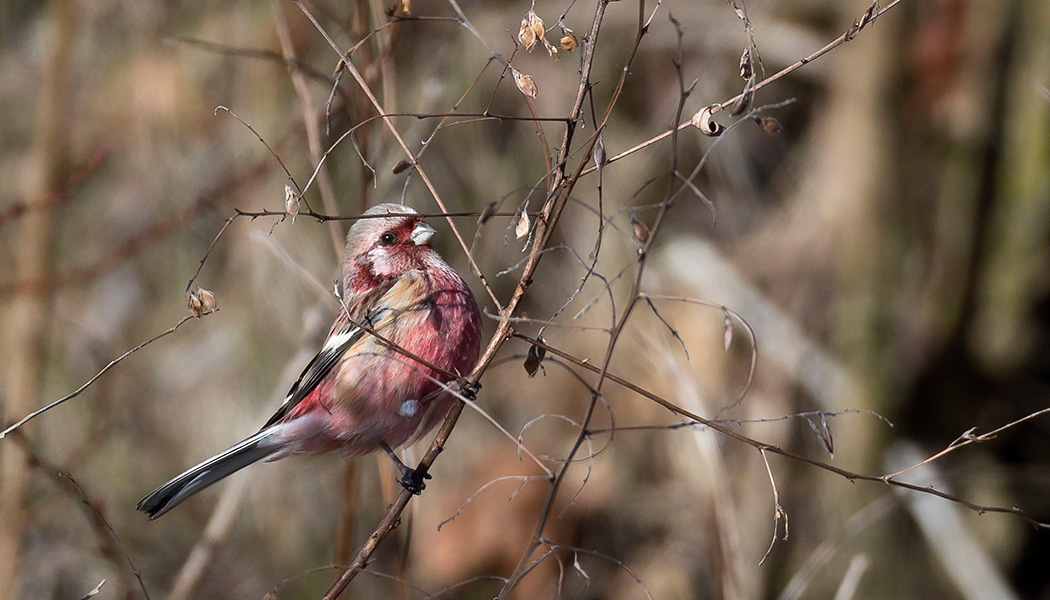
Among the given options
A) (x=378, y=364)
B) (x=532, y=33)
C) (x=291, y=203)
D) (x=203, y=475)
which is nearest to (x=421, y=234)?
(x=378, y=364)

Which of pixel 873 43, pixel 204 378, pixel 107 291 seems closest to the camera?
pixel 873 43

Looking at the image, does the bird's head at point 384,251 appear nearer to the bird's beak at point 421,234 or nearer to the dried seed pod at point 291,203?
the bird's beak at point 421,234

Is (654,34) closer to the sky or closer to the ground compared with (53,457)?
closer to the sky

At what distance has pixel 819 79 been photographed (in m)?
7.36

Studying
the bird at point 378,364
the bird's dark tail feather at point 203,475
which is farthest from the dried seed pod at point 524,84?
the bird's dark tail feather at point 203,475

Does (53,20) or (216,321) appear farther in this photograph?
(216,321)

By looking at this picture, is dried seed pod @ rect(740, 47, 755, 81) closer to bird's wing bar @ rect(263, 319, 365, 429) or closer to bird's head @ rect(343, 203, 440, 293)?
bird's head @ rect(343, 203, 440, 293)

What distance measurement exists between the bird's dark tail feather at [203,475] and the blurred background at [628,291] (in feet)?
5.31

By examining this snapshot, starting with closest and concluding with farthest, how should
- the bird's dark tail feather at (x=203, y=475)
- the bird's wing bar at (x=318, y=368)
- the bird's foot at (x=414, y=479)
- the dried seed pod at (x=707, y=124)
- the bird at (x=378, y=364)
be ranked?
the dried seed pod at (x=707, y=124) → the bird's foot at (x=414, y=479) → the bird's dark tail feather at (x=203, y=475) → the bird at (x=378, y=364) → the bird's wing bar at (x=318, y=368)

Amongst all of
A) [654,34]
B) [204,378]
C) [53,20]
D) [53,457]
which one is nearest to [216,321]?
[204,378]

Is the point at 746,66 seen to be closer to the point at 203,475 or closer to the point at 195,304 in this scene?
the point at 195,304

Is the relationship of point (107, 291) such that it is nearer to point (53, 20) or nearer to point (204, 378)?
point (204, 378)

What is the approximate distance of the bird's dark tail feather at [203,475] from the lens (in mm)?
3195

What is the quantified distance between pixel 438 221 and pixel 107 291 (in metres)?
3.69
